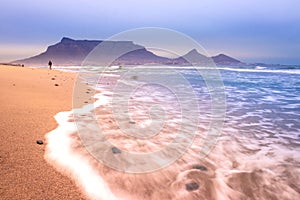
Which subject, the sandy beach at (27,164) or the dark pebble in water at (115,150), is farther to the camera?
the dark pebble in water at (115,150)

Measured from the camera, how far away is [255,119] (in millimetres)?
6426

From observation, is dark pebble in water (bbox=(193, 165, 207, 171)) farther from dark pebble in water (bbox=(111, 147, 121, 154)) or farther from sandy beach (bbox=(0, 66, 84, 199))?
sandy beach (bbox=(0, 66, 84, 199))

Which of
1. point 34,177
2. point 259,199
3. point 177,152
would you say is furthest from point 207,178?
point 34,177

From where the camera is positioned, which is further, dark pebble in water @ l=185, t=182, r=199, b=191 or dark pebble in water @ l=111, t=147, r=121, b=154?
dark pebble in water @ l=111, t=147, r=121, b=154

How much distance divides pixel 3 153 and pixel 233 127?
4357 mm

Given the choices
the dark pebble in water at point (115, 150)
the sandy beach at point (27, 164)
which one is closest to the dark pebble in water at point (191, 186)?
the sandy beach at point (27, 164)

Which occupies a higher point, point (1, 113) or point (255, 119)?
point (1, 113)

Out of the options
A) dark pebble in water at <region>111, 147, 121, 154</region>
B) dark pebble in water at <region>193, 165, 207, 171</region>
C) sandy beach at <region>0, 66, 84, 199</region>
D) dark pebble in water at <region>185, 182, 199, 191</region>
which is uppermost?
sandy beach at <region>0, 66, 84, 199</region>

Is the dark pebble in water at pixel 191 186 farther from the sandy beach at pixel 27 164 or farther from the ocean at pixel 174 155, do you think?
the sandy beach at pixel 27 164

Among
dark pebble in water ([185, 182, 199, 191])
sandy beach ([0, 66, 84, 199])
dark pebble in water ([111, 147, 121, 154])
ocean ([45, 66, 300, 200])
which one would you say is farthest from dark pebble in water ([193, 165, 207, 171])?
sandy beach ([0, 66, 84, 199])

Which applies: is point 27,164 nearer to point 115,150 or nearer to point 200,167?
point 115,150

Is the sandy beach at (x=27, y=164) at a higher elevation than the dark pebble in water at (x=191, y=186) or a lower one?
higher

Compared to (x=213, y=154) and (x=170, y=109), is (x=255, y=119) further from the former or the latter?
(x=213, y=154)

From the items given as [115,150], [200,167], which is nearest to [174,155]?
[200,167]
